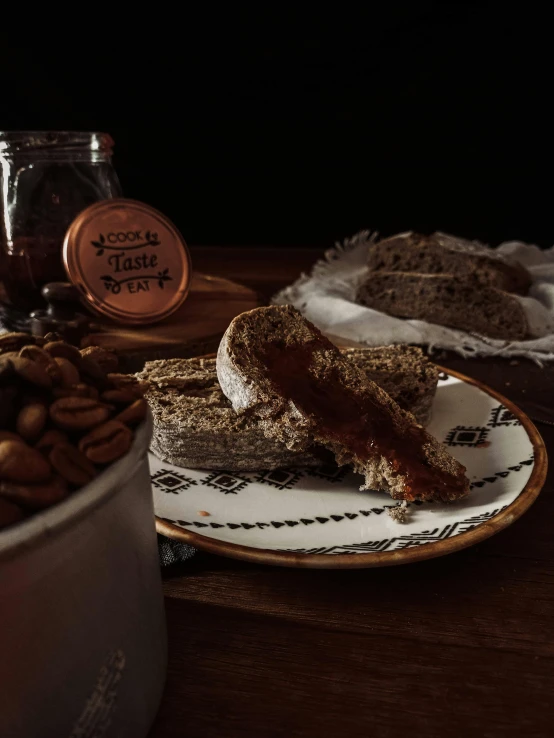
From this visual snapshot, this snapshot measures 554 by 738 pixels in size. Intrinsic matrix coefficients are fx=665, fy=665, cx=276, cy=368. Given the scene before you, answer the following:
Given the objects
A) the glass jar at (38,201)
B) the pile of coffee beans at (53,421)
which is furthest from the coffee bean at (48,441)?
the glass jar at (38,201)

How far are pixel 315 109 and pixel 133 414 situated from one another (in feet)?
12.6

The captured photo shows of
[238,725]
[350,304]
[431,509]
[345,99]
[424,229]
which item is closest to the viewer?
[238,725]

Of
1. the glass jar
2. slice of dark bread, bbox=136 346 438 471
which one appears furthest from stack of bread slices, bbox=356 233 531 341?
the glass jar

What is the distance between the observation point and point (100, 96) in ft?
13.5

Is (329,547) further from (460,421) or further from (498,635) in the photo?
(460,421)

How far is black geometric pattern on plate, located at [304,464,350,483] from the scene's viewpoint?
125 cm

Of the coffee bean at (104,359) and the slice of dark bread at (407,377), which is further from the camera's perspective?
the slice of dark bread at (407,377)

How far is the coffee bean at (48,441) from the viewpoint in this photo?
611mm

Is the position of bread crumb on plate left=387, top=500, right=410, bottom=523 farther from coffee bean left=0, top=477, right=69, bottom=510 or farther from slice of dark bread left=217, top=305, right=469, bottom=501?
coffee bean left=0, top=477, right=69, bottom=510

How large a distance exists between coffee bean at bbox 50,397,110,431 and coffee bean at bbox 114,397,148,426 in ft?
0.08

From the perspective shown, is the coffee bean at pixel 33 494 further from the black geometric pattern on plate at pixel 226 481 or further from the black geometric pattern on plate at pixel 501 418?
the black geometric pattern on plate at pixel 501 418

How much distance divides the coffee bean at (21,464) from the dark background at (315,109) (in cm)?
390

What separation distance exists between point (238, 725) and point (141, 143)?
13.2 ft

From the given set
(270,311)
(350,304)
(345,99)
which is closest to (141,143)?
(345,99)
